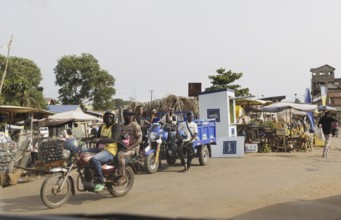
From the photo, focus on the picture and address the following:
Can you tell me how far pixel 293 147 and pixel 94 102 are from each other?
101 ft

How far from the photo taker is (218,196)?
24.5ft

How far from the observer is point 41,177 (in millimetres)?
11164

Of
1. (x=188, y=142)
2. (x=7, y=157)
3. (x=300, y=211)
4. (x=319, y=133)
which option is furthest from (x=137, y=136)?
(x=319, y=133)

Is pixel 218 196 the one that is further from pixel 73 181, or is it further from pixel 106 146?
pixel 73 181

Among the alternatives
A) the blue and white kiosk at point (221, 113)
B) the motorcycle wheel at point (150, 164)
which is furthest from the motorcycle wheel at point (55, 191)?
the blue and white kiosk at point (221, 113)

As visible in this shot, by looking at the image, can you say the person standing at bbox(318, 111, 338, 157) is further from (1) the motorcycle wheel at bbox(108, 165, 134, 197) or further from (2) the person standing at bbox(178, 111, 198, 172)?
(1) the motorcycle wheel at bbox(108, 165, 134, 197)

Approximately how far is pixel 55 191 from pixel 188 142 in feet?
→ 16.7

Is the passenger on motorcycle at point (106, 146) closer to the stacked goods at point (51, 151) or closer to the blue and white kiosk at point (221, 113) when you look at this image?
the stacked goods at point (51, 151)

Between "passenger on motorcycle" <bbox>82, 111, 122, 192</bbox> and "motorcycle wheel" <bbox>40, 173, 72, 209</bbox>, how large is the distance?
21.2 inches

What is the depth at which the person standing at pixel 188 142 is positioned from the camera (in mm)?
11155

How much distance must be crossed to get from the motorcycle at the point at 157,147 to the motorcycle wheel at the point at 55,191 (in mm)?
3794

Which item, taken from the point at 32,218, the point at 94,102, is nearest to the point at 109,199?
the point at 32,218

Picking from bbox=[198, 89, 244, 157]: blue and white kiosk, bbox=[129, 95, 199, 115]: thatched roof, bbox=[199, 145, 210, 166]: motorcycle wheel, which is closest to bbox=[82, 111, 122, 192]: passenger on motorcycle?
bbox=[199, 145, 210, 166]: motorcycle wheel

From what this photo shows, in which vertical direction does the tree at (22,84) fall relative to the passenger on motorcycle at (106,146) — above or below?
above
